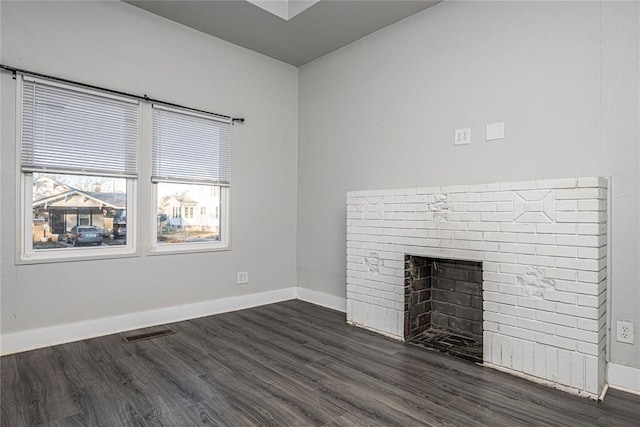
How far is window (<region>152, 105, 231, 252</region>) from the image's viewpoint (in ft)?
11.2

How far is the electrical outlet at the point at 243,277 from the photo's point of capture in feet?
12.9

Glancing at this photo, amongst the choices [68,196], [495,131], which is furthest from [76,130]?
[495,131]

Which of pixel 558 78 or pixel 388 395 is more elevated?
pixel 558 78

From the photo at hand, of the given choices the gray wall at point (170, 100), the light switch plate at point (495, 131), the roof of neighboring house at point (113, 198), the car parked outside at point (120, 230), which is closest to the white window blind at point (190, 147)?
the gray wall at point (170, 100)

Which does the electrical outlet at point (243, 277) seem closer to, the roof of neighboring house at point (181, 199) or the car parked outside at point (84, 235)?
the roof of neighboring house at point (181, 199)

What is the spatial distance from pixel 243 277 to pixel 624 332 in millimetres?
3211

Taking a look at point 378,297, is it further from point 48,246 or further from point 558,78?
point 48,246

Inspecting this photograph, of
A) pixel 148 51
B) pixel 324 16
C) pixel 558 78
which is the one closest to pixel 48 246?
pixel 148 51

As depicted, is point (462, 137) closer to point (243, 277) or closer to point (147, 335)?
point (243, 277)

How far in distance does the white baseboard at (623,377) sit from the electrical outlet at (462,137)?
176 centimetres

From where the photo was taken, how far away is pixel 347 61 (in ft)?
12.7

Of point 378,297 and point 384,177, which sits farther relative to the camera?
point 384,177

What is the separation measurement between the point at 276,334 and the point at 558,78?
283cm

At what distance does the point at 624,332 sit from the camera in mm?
2184
